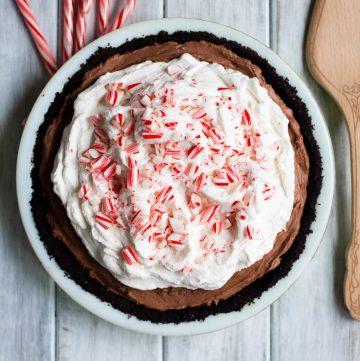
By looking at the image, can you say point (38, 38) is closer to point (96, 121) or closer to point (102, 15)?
point (102, 15)

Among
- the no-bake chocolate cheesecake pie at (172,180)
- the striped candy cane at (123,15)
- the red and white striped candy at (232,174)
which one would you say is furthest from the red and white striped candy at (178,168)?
the striped candy cane at (123,15)

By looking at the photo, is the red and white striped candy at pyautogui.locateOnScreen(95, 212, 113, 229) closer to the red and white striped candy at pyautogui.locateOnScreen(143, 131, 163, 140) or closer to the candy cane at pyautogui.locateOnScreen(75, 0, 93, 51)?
the red and white striped candy at pyautogui.locateOnScreen(143, 131, 163, 140)

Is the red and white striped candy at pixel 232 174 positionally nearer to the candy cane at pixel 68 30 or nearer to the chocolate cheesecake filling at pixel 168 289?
the chocolate cheesecake filling at pixel 168 289

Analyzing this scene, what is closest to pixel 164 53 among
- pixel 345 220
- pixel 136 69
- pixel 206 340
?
pixel 136 69

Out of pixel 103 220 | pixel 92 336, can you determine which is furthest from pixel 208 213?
pixel 92 336

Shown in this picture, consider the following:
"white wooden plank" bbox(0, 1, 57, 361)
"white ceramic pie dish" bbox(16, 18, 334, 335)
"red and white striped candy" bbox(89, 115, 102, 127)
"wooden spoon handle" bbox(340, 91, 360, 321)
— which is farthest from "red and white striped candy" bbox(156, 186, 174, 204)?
"wooden spoon handle" bbox(340, 91, 360, 321)

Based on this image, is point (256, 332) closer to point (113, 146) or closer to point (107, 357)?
point (107, 357)

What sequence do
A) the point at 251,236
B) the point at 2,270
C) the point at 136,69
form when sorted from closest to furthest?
the point at 251,236
the point at 136,69
the point at 2,270
